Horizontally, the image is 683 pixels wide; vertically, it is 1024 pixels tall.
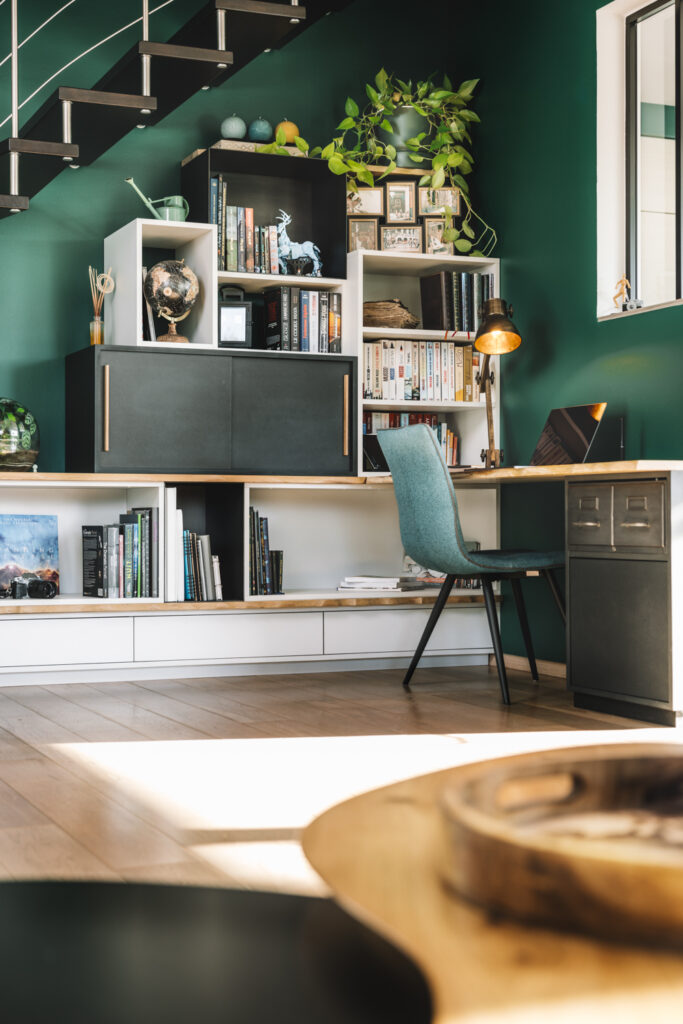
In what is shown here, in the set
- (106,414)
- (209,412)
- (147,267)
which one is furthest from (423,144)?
(106,414)

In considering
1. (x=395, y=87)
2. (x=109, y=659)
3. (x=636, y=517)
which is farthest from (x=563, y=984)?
(x=395, y=87)

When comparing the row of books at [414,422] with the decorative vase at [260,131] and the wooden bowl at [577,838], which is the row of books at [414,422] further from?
the wooden bowl at [577,838]

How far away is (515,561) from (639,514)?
62cm

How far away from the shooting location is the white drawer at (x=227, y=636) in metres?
4.52

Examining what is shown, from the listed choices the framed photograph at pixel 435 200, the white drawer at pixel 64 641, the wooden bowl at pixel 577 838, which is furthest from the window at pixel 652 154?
the wooden bowl at pixel 577 838

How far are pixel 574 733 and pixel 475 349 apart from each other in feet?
6.85

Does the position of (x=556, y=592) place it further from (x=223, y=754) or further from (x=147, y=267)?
(x=147, y=267)

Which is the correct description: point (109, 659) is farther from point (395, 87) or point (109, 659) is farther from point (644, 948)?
point (644, 948)

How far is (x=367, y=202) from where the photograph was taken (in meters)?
5.23

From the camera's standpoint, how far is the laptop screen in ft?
14.2

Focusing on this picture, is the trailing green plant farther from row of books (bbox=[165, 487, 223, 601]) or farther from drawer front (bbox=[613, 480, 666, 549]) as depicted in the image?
drawer front (bbox=[613, 480, 666, 549])

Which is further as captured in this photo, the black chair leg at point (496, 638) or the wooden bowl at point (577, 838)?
the black chair leg at point (496, 638)

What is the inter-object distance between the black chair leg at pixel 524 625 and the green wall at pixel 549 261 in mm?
174

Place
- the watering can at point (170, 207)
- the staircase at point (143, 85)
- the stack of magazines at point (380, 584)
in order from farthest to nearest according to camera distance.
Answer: the stack of magazines at point (380, 584) → the watering can at point (170, 207) → the staircase at point (143, 85)
